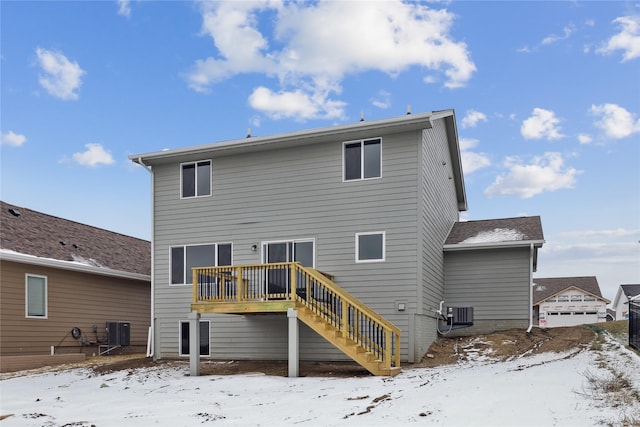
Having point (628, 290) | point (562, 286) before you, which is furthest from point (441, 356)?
point (628, 290)

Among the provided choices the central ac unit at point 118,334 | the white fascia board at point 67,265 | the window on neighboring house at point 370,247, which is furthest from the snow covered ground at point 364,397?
the central ac unit at point 118,334

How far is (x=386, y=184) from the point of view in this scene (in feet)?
46.8

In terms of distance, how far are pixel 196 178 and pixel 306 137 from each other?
3.88 m

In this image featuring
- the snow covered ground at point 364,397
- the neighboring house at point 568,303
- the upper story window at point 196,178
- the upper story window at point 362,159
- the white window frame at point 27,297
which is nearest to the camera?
the snow covered ground at point 364,397

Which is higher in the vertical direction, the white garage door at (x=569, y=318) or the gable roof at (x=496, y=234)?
the gable roof at (x=496, y=234)

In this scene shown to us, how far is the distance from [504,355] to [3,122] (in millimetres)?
16783

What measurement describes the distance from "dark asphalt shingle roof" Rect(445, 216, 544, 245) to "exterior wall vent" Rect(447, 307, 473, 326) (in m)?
2.07

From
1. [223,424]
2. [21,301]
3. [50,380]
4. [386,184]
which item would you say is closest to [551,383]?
[223,424]

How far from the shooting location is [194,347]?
42.6 ft

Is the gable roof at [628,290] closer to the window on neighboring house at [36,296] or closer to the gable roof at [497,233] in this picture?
the gable roof at [497,233]

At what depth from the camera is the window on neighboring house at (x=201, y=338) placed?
1573 cm

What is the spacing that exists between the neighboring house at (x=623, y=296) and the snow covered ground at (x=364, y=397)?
140 ft

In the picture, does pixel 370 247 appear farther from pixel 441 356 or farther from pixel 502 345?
pixel 502 345

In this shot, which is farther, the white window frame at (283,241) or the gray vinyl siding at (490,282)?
the gray vinyl siding at (490,282)
